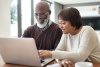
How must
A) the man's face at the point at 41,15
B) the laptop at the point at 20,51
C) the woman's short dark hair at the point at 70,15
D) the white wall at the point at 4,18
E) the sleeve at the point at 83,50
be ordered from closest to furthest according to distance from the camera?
the laptop at the point at 20,51
the sleeve at the point at 83,50
the woman's short dark hair at the point at 70,15
the man's face at the point at 41,15
the white wall at the point at 4,18

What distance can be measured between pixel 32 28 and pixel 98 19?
4.77 meters

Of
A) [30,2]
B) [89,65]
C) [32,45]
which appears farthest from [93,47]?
[30,2]

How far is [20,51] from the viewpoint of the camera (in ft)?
3.66

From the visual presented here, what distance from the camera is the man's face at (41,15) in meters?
1.72

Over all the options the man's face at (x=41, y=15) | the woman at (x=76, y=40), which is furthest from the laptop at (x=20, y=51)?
the man's face at (x=41, y=15)

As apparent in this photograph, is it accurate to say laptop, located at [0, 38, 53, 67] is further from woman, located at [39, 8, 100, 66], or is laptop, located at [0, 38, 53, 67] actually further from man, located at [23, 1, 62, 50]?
man, located at [23, 1, 62, 50]

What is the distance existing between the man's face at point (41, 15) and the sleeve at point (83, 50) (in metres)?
0.65

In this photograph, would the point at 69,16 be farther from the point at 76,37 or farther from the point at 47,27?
the point at 47,27

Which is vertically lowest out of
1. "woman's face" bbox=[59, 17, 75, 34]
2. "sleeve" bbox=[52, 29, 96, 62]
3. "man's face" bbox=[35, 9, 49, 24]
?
"sleeve" bbox=[52, 29, 96, 62]

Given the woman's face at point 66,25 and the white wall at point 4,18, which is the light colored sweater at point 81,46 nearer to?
the woman's face at point 66,25

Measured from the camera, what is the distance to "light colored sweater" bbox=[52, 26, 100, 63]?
1167 millimetres

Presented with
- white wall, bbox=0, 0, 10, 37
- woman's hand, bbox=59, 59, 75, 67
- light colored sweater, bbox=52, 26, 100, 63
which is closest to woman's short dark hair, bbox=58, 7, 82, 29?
light colored sweater, bbox=52, 26, 100, 63

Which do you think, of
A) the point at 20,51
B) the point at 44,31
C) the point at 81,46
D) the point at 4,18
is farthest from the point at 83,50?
the point at 4,18

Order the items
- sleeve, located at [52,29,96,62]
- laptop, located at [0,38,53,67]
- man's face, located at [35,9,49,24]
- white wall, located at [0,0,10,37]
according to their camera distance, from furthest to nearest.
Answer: white wall, located at [0,0,10,37]
man's face, located at [35,9,49,24]
sleeve, located at [52,29,96,62]
laptop, located at [0,38,53,67]
